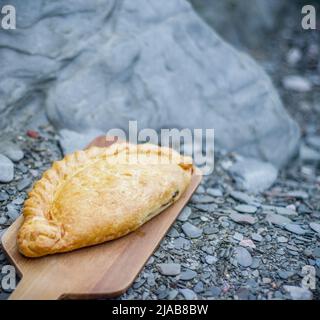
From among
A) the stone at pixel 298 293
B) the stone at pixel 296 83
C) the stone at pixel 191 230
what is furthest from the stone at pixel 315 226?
the stone at pixel 296 83

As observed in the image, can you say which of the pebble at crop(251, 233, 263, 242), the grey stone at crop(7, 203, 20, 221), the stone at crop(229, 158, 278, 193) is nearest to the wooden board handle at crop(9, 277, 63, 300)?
the grey stone at crop(7, 203, 20, 221)

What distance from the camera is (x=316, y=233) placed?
9.63 ft

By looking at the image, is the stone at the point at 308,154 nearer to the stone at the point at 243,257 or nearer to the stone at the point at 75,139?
the stone at the point at 243,257

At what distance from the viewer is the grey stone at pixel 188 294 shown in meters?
2.33

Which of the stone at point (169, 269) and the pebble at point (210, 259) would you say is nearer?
the stone at point (169, 269)

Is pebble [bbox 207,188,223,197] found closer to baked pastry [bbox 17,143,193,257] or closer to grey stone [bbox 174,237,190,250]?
baked pastry [bbox 17,143,193,257]

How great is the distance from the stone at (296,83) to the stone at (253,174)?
A: 2.20 metres

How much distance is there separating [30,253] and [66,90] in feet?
5.60

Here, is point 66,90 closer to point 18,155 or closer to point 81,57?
point 81,57

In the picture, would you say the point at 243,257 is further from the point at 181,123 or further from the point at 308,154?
the point at 308,154

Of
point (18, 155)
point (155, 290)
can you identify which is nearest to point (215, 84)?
point (18, 155)

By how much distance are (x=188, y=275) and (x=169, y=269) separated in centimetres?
12

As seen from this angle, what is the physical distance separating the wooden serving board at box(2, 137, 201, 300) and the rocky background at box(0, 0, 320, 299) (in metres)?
0.13
